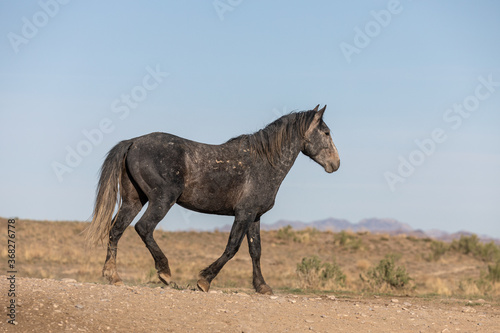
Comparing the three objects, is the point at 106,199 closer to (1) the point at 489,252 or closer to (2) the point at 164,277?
(2) the point at 164,277

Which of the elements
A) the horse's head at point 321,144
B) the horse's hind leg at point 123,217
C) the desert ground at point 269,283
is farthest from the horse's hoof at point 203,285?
the horse's head at point 321,144

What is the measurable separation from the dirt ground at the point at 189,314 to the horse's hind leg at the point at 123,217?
100cm

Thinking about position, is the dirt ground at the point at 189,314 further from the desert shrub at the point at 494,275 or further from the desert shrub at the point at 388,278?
the desert shrub at the point at 494,275

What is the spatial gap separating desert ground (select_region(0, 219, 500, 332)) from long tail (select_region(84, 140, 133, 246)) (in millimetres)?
615

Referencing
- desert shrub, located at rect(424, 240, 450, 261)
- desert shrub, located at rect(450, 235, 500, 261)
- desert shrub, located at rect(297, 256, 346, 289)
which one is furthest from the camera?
desert shrub, located at rect(450, 235, 500, 261)

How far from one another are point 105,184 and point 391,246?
27.8 m

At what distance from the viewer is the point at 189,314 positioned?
7.43m

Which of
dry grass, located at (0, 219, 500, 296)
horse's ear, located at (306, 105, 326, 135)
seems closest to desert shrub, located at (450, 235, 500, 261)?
dry grass, located at (0, 219, 500, 296)

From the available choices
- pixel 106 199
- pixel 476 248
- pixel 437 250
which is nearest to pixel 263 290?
pixel 106 199

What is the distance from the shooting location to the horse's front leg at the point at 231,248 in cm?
968

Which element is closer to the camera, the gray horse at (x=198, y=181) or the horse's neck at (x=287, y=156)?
the gray horse at (x=198, y=181)

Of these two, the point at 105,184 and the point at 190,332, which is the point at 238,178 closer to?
the point at 105,184

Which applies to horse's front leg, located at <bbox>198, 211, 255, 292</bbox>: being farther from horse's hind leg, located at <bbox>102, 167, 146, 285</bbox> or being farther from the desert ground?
horse's hind leg, located at <bbox>102, 167, 146, 285</bbox>

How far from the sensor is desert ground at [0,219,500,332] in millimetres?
7207
